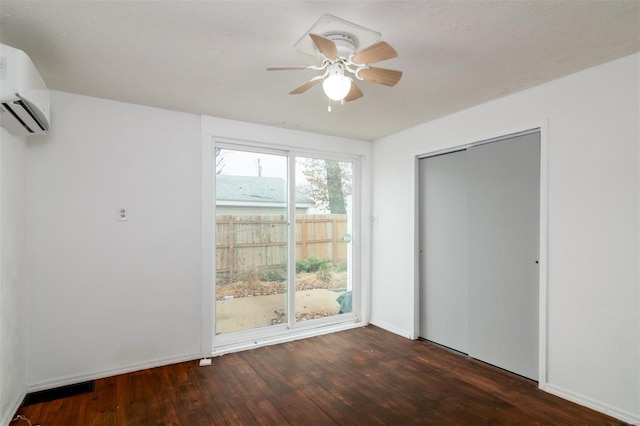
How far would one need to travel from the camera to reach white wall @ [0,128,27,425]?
2.18 meters

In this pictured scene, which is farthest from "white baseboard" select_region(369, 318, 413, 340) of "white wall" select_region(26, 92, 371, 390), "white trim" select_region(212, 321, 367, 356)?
"white wall" select_region(26, 92, 371, 390)

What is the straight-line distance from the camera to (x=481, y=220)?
3.23m

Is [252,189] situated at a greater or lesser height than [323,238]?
greater

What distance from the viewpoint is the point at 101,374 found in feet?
9.51

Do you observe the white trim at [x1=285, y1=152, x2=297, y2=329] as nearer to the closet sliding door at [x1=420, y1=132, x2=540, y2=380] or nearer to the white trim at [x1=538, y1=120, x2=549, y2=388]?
the closet sliding door at [x1=420, y1=132, x2=540, y2=380]

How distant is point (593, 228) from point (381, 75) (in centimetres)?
189

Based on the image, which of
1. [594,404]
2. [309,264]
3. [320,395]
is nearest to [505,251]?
[594,404]

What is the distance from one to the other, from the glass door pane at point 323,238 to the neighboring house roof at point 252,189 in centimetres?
22

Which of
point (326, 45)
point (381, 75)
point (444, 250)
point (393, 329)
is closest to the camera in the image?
point (326, 45)

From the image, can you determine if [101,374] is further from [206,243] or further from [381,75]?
[381,75]

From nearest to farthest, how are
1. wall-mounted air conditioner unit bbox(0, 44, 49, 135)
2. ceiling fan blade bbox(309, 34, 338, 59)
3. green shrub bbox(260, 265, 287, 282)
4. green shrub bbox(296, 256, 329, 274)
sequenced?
ceiling fan blade bbox(309, 34, 338, 59) < wall-mounted air conditioner unit bbox(0, 44, 49, 135) < green shrub bbox(260, 265, 287, 282) < green shrub bbox(296, 256, 329, 274)

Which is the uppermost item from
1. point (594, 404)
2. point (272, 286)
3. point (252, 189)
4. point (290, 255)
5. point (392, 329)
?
point (252, 189)

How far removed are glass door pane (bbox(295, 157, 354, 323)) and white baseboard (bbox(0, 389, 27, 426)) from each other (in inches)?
98.6

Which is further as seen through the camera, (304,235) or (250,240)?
(304,235)
